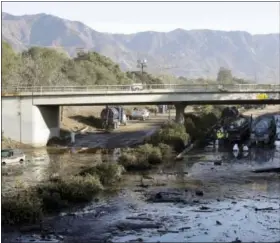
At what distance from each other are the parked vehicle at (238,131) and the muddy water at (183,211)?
24327 mm

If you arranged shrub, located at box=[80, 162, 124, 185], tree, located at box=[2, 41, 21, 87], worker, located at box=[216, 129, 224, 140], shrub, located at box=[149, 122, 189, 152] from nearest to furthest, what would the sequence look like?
shrub, located at box=[80, 162, 124, 185], shrub, located at box=[149, 122, 189, 152], worker, located at box=[216, 129, 224, 140], tree, located at box=[2, 41, 21, 87]

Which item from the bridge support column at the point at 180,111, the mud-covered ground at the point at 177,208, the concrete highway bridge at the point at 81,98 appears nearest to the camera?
the mud-covered ground at the point at 177,208

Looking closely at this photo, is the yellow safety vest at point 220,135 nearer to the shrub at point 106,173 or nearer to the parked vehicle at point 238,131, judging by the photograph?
the parked vehicle at point 238,131

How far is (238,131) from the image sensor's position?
69.4 m

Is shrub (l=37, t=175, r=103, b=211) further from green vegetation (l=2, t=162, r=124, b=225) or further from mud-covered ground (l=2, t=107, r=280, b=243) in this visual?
mud-covered ground (l=2, t=107, r=280, b=243)

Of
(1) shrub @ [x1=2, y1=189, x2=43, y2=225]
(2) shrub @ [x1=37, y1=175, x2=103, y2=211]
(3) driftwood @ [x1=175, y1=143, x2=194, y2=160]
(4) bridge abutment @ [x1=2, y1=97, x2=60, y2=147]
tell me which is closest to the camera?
(1) shrub @ [x1=2, y1=189, x2=43, y2=225]

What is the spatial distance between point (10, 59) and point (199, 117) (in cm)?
3232

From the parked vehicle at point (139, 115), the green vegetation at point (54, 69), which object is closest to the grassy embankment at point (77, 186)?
the green vegetation at point (54, 69)

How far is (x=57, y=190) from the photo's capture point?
30609 mm

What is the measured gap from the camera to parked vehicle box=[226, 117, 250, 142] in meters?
68.6

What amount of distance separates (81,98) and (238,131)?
20.6 m

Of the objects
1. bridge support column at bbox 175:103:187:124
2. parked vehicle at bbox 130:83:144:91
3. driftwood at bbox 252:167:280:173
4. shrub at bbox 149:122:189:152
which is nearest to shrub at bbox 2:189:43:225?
driftwood at bbox 252:167:280:173

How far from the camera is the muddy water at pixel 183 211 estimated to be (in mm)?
23344

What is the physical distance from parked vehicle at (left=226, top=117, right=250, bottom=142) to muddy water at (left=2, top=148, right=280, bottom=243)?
24.3m
